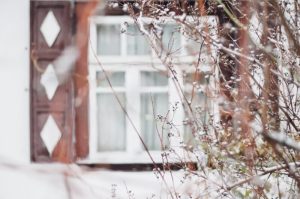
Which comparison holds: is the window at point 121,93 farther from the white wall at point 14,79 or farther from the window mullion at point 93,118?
the white wall at point 14,79

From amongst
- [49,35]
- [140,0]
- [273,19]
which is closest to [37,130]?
[49,35]

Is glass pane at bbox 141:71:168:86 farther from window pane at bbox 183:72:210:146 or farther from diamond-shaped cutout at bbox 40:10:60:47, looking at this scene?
window pane at bbox 183:72:210:146

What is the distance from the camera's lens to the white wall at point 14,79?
15.5 feet

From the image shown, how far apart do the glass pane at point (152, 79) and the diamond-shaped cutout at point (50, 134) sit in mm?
733

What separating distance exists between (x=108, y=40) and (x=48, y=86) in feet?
1.92

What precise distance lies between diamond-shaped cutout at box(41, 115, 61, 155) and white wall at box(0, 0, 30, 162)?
0.42ft

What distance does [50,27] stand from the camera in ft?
15.7

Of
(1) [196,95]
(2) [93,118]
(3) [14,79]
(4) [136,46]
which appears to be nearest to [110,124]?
(2) [93,118]

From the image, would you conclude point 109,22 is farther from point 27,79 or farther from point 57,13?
point 27,79

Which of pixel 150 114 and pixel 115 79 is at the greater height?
pixel 115 79

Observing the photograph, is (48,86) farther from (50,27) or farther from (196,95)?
(196,95)

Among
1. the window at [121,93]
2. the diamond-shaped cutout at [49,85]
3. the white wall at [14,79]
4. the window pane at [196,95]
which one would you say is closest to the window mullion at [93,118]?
the window at [121,93]

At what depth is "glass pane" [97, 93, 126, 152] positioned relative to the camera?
16.2 feet

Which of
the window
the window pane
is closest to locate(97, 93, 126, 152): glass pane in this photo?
the window
